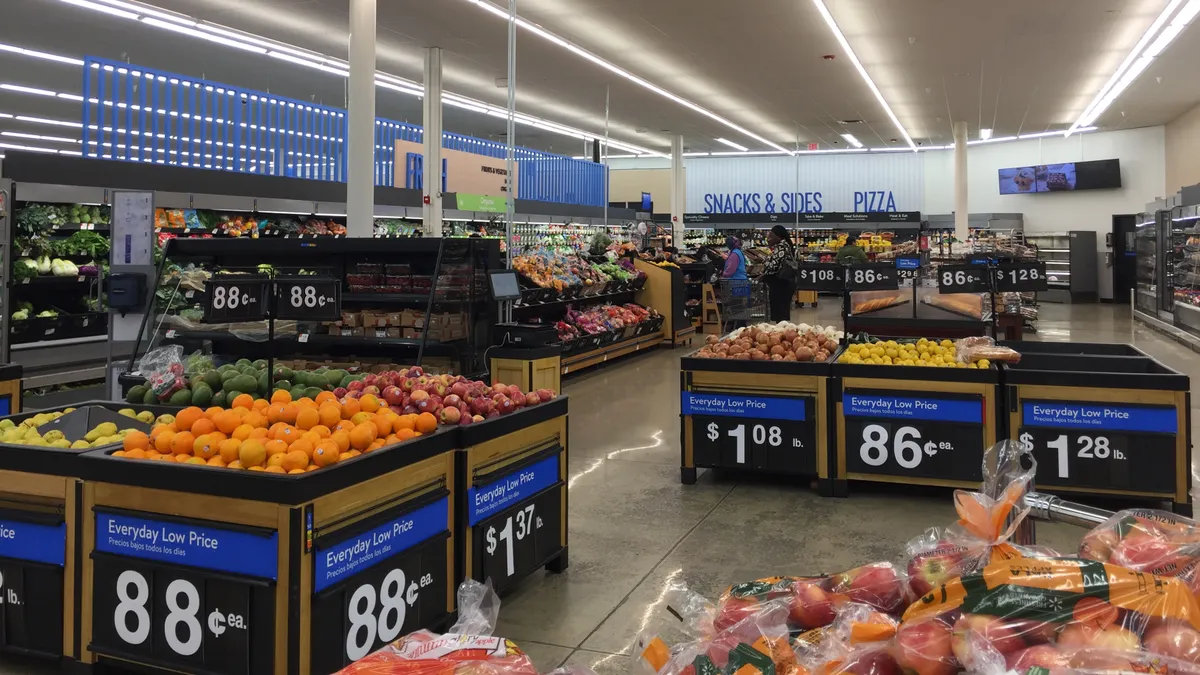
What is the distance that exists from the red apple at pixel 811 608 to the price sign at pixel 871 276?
5405 millimetres

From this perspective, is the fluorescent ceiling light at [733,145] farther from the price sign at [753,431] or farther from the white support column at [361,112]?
the price sign at [753,431]

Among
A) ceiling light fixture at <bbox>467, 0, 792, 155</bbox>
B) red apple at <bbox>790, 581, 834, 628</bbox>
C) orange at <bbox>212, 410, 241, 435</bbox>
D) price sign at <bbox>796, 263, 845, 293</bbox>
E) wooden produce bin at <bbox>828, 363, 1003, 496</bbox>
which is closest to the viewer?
red apple at <bbox>790, 581, 834, 628</bbox>

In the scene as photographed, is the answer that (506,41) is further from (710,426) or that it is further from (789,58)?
(710,426)

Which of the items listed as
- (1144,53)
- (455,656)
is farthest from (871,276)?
(1144,53)

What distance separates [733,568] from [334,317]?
2.09 meters

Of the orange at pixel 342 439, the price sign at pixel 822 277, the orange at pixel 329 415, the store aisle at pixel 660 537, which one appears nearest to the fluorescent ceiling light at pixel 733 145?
the price sign at pixel 822 277

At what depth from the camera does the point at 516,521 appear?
11.7 feet

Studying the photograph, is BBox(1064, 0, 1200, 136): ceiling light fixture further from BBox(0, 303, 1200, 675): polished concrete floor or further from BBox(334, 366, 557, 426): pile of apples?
BBox(334, 366, 557, 426): pile of apples

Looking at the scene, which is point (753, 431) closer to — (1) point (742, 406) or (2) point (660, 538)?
(1) point (742, 406)

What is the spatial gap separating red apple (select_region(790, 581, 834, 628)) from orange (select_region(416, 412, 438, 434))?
193 cm

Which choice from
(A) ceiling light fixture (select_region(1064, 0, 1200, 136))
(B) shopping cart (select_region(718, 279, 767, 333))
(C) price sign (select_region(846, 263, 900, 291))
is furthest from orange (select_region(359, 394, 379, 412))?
(A) ceiling light fixture (select_region(1064, 0, 1200, 136))

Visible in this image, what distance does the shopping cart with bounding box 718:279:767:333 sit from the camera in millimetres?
12250

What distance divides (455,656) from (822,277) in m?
5.93

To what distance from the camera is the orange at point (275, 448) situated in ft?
9.05
